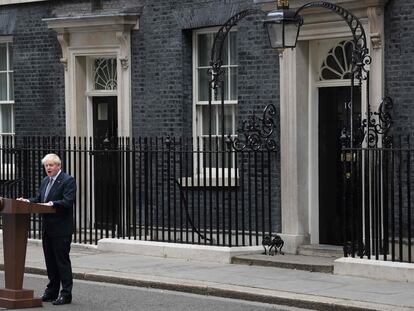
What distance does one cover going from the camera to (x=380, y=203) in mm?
13109

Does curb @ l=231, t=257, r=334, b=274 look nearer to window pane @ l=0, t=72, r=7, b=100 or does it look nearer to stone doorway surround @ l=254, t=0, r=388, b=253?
stone doorway surround @ l=254, t=0, r=388, b=253

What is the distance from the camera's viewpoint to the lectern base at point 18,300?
37.1 feet

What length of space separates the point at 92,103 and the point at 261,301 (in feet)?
24.9

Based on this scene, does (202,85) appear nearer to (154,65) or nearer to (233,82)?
(233,82)

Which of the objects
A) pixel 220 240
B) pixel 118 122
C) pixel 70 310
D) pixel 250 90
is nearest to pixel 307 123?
pixel 250 90

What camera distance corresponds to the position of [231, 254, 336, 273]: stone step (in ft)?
44.5

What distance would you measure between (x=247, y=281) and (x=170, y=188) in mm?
3887

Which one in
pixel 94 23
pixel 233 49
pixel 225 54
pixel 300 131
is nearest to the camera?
pixel 300 131

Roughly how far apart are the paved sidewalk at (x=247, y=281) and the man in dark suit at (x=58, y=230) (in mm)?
1634

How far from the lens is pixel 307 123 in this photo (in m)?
15.2

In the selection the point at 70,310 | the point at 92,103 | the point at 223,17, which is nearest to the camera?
the point at 70,310

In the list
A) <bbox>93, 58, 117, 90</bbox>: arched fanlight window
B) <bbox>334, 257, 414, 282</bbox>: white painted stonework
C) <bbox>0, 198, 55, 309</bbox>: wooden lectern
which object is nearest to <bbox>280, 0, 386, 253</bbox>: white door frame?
<bbox>334, 257, 414, 282</bbox>: white painted stonework

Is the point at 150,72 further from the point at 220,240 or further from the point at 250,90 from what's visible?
the point at 220,240

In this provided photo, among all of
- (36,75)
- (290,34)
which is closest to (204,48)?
(290,34)
